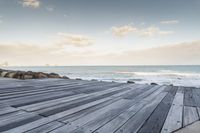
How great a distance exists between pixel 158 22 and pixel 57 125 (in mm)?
12437

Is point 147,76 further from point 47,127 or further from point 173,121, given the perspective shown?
point 47,127

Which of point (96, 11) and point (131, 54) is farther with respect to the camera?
point (131, 54)

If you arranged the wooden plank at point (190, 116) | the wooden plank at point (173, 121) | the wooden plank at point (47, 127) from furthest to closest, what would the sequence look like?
the wooden plank at point (190, 116), the wooden plank at point (173, 121), the wooden plank at point (47, 127)

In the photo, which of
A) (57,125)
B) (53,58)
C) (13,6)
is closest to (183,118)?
(57,125)

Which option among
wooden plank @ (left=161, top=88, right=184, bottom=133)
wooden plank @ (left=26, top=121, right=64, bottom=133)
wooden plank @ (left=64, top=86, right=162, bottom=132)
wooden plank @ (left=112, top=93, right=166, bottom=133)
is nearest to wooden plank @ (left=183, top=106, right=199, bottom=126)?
wooden plank @ (left=161, top=88, right=184, bottom=133)

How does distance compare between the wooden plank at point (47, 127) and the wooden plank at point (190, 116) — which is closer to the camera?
the wooden plank at point (47, 127)

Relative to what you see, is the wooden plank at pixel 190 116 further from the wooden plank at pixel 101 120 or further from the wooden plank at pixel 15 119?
the wooden plank at pixel 15 119

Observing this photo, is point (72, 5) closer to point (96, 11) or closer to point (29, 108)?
point (96, 11)

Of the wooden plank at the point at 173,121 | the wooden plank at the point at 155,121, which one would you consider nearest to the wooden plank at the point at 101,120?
the wooden plank at the point at 155,121

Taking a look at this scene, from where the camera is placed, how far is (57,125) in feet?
4.07

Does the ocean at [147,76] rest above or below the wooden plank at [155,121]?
below

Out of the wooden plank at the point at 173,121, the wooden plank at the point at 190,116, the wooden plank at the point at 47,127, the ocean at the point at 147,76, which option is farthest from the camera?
the ocean at the point at 147,76

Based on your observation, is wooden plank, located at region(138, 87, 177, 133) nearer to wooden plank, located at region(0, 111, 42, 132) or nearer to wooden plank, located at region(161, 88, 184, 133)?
wooden plank, located at region(161, 88, 184, 133)

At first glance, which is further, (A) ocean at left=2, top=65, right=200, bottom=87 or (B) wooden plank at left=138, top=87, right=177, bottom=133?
(A) ocean at left=2, top=65, right=200, bottom=87
